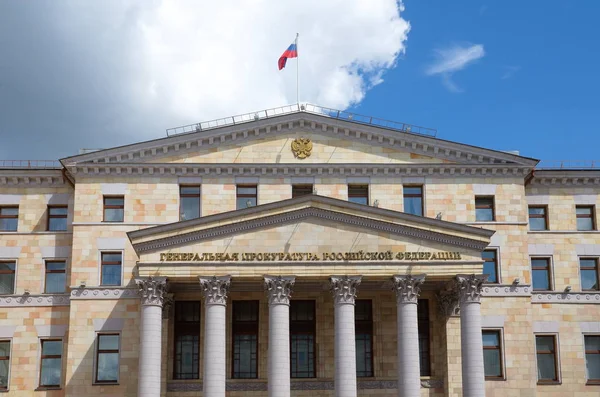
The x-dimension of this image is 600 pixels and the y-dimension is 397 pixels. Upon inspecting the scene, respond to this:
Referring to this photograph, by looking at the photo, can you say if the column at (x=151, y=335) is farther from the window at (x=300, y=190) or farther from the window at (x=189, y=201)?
the window at (x=300, y=190)

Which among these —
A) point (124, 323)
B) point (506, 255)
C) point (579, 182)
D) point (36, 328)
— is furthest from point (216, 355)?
point (579, 182)

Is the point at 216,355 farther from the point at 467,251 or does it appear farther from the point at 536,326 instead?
the point at 536,326

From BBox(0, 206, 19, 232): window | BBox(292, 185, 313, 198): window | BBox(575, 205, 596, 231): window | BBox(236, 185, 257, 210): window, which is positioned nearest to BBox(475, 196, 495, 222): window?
BBox(575, 205, 596, 231): window

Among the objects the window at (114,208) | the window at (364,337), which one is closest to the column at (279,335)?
the window at (364,337)

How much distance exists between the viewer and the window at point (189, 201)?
177 feet

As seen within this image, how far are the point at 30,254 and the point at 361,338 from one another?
815 inches

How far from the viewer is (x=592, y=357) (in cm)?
5428

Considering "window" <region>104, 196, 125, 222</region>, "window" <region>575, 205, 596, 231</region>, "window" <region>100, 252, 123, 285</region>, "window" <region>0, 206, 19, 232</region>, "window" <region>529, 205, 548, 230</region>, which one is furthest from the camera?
"window" <region>575, 205, 596, 231</region>

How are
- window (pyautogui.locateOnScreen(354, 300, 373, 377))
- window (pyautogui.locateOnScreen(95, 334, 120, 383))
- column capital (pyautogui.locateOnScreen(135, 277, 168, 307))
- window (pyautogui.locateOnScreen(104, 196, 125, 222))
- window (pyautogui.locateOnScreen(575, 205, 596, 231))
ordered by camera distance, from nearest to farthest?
column capital (pyautogui.locateOnScreen(135, 277, 168, 307)), window (pyautogui.locateOnScreen(95, 334, 120, 383)), window (pyautogui.locateOnScreen(354, 300, 373, 377)), window (pyautogui.locateOnScreen(104, 196, 125, 222)), window (pyautogui.locateOnScreen(575, 205, 596, 231))

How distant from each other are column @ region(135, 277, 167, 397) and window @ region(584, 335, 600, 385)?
84.4ft

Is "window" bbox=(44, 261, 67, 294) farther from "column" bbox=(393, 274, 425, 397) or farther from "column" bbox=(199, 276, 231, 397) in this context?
"column" bbox=(393, 274, 425, 397)

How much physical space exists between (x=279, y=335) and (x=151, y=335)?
6.57 m

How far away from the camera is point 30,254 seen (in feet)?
180

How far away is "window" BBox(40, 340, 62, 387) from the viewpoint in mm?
52938
